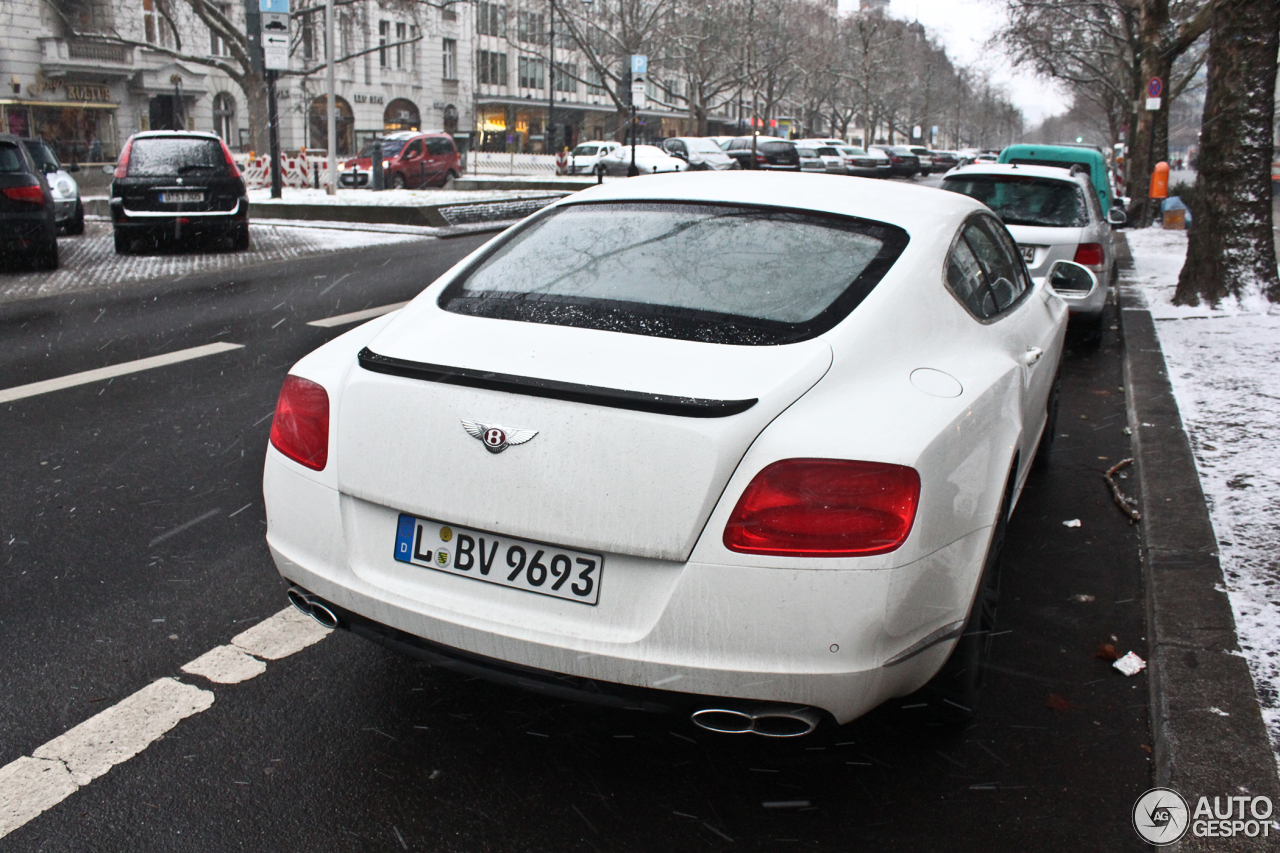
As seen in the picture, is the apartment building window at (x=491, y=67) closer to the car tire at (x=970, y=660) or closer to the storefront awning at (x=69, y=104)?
the storefront awning at (x=69, y=104)

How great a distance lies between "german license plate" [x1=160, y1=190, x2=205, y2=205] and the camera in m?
15.0

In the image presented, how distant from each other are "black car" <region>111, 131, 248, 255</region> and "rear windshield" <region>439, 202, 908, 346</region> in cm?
1301

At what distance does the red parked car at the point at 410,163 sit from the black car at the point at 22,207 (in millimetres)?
21658

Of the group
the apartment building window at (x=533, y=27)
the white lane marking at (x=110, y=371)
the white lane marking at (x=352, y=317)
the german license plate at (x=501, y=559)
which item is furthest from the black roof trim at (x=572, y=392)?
the apartment building window at (x=533, y=27)

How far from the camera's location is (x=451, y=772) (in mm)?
2820

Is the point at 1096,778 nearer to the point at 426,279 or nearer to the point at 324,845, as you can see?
the point at 324,845

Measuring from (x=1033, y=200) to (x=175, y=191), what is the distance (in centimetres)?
1122

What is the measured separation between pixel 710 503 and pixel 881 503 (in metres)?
0.36

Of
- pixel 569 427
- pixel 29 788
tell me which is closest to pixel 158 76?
pixel 29 788

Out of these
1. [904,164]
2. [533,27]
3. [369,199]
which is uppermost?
[533,27]

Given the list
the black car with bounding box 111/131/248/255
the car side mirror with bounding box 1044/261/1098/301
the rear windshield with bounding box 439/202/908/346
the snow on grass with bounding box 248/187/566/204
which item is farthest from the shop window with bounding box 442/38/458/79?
the rear windshield with bounding box 439/202/908/346

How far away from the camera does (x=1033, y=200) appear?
9.14 metres

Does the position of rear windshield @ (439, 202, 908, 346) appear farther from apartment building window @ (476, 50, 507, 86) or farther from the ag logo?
apartment building window @ (476, 50, 507, 86)

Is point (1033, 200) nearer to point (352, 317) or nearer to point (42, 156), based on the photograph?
point (352, 317)
